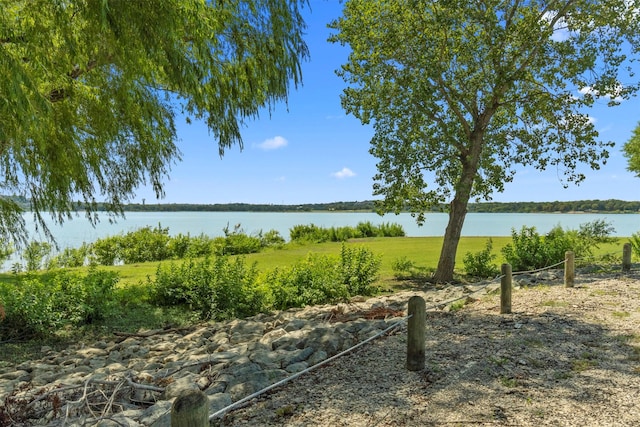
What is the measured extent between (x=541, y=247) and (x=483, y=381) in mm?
9631

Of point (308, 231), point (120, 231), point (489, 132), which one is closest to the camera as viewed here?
point (489, 132)

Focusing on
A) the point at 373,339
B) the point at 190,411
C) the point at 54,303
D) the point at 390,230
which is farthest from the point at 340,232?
the point at 190,411

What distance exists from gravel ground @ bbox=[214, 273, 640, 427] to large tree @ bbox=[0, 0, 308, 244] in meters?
3.48

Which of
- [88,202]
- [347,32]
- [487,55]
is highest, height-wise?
[347,32]

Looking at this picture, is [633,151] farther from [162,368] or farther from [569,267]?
[162,368]

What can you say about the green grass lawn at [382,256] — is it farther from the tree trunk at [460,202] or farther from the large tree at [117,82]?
the large tree at [117,82]

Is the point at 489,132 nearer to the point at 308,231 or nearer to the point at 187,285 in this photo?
the point at 187,285

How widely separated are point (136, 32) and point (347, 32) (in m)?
7.67

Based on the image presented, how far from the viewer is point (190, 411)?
201cm

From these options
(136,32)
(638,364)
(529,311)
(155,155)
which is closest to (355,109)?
(155,155)

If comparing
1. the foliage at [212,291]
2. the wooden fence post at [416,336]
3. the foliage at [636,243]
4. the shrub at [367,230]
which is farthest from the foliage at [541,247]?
the shrub at [367,230]

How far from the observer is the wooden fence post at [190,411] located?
79.0 inches

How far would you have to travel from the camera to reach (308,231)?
80.4ft

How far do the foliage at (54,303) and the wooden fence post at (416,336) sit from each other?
552 cm
